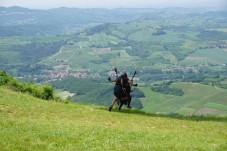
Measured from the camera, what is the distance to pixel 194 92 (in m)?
150

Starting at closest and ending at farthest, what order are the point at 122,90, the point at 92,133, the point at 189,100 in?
the point at 92,133 < the point at 122,90 < the point at 189,100

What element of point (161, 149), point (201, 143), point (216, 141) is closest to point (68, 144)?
point (161, 149)

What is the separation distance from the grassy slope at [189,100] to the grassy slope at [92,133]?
8867cm

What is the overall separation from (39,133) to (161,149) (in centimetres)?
486

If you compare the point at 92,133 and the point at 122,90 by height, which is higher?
the point at 92,133

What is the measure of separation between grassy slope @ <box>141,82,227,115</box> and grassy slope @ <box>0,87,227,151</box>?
8867 cm

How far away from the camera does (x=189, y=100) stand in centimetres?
13400

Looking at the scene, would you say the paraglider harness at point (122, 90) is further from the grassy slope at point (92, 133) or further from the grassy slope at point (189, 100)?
the grassy slope at point (189, 100)

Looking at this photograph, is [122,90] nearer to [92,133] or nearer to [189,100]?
[92,133]

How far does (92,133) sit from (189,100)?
403ft

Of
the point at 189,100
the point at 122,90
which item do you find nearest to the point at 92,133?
the point at 122,90

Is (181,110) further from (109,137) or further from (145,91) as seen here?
(109,137)

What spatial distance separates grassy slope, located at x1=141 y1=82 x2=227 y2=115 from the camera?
11522 cm

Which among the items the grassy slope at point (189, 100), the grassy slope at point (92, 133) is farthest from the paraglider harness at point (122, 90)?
the grassy slope at point (189, 100)
